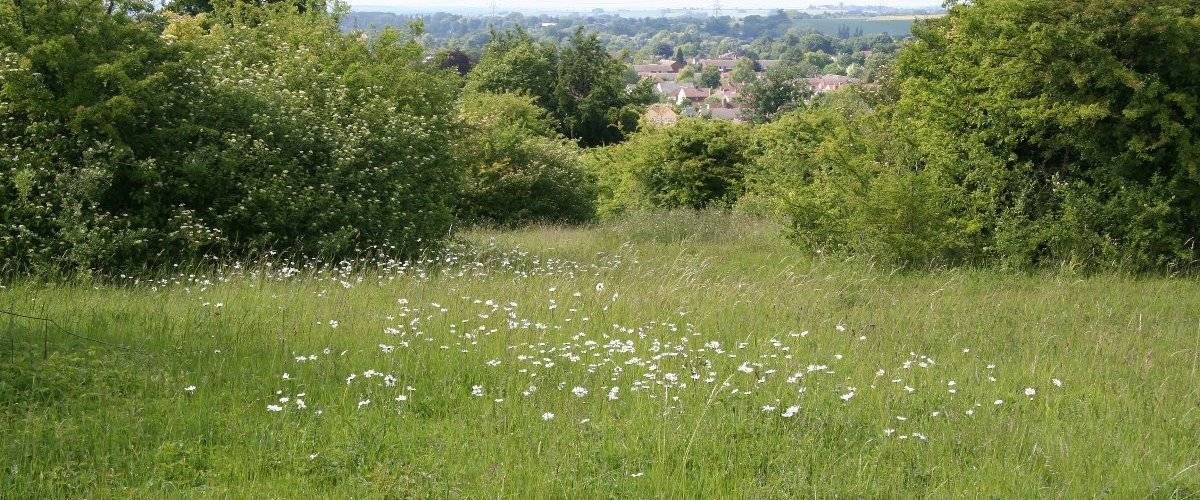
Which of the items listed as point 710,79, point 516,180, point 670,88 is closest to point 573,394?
point 516,180

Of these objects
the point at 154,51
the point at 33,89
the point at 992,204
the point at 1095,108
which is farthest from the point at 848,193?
the point at 33,89

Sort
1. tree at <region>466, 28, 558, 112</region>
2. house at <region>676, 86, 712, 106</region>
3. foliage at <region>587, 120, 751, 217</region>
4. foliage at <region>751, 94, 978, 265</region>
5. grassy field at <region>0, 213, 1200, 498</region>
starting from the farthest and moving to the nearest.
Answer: house at <region>676, 86, 712, 106</region> → tree at <region>466, 28, 558, 112</region> → foliage at <region>587, 120, 751, 217</region> → foliage at <region>751, 94, 978, 265</region> → grassy field at <region>0, 213, 1200, 498</region>

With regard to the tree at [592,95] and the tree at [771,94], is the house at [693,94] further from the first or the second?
the tree at [592,95]

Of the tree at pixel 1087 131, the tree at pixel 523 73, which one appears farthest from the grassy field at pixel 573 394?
the tree at pixel 523 73

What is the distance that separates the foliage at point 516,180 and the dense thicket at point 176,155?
8438mm

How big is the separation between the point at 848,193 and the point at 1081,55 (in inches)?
130

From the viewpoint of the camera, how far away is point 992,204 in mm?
13055

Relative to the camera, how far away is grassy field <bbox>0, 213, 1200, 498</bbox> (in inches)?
190

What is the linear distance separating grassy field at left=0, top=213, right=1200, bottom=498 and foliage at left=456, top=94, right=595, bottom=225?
13.7m

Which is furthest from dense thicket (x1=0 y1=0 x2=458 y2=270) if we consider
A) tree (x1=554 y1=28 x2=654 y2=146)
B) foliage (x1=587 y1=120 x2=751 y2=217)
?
tree (x1=554 y1=28 x2=654 y2=146)

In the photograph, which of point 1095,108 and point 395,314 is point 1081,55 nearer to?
point 1095,108

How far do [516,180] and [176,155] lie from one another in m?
12.3

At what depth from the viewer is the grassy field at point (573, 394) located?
4.84 m

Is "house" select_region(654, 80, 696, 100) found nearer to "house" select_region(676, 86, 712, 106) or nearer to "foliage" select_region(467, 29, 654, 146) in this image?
"house" select_region(676, 86, 712, 106)
